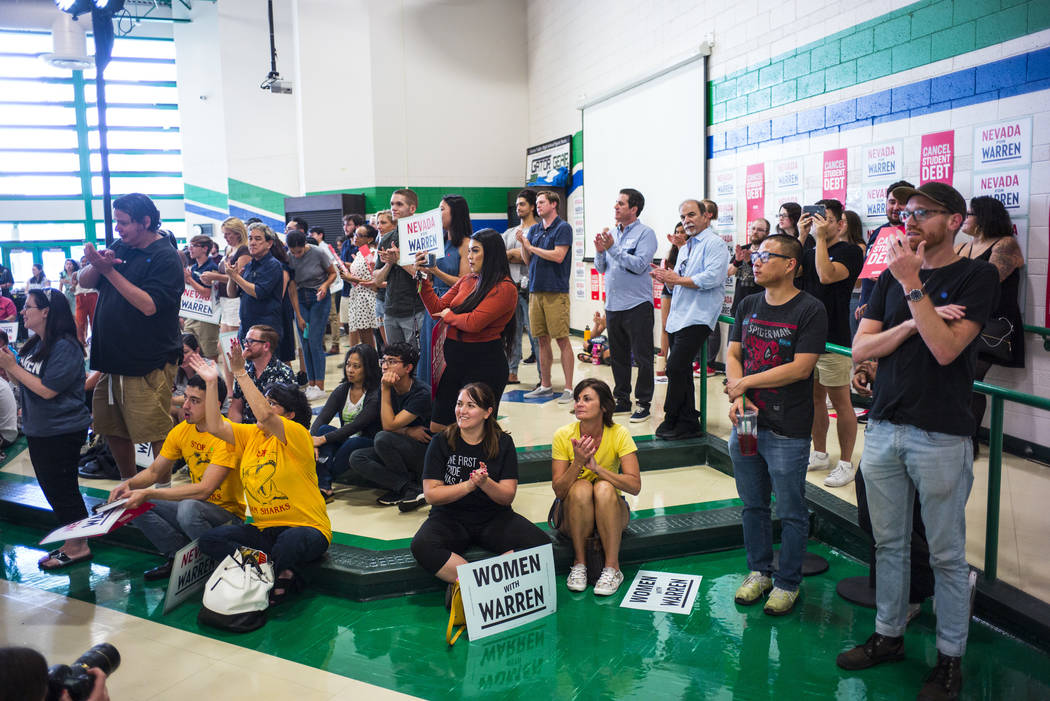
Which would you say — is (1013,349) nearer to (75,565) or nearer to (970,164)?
(970,164)

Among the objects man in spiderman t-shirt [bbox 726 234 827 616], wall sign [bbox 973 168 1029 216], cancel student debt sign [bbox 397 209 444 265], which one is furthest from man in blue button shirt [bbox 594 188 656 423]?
man in spiderman t-shirt [bbox 726 234 827 616]

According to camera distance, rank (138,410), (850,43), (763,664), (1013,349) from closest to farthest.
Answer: (763,664) < (138,410) < (1013,349) < (850,43)

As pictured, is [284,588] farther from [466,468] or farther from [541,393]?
[541,393]

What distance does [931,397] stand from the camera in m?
2.36

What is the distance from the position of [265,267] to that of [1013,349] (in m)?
5.31

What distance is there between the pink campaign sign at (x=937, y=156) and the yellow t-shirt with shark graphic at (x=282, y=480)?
13.9 ft

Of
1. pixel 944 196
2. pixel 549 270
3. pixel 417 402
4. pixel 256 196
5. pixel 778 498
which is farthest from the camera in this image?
pixel 256 196

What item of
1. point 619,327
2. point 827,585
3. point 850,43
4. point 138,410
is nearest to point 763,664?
point 827,585

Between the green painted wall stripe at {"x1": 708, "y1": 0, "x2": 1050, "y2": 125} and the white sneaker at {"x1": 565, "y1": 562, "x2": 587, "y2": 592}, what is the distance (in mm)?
3901

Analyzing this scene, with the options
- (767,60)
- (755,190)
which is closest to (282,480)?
(755,190)

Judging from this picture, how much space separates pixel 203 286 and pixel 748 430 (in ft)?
17.2

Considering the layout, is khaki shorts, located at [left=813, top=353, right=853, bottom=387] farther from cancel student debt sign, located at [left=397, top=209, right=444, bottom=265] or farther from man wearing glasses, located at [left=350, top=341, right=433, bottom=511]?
cancel student debt sign, located at [left=397, top=209, right=444, bottom=265]

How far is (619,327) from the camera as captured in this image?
18.0 ft

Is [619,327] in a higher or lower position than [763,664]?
higher
